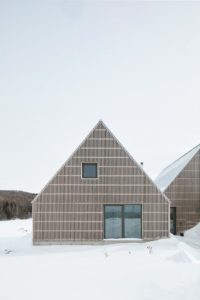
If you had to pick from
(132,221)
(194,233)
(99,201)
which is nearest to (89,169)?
(99,201)

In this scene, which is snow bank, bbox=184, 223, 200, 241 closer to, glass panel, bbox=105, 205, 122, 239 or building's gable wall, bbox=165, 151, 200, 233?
building's gable wall, bbox=165, 151, 200, 233

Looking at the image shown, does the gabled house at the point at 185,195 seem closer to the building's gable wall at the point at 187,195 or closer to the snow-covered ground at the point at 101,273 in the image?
the building's gable wall at the point at 187,195

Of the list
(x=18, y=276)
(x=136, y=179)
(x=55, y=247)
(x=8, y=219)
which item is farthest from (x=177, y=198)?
(x=8, y=219)

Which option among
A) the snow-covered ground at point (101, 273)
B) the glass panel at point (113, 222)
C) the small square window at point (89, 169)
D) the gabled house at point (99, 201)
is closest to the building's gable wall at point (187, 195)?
the gabled house at point (99, 201)

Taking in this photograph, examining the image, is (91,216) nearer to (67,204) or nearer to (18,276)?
(67,204)

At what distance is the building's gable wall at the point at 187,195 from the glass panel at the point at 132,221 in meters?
6.79

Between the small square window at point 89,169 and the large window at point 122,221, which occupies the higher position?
the small square window at point 89,169

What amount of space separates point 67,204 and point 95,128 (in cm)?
449

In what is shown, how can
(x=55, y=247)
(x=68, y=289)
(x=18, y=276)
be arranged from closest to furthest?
(x=68, y=289), (x=18, y=276), (x=55, y=247)

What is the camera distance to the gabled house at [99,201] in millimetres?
18828

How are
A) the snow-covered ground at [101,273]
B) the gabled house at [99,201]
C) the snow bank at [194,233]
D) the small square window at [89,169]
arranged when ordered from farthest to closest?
the snow bank at [194,233], the small square window at [89,169], the gabled house at [99,201], the snow-covered ground at [101,273]

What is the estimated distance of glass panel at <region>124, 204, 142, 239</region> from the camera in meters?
19.0

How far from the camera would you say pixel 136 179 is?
19.3 m

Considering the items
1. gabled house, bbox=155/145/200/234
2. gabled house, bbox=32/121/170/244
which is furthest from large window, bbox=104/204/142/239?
gabled house, bbox=155/145/200/234
